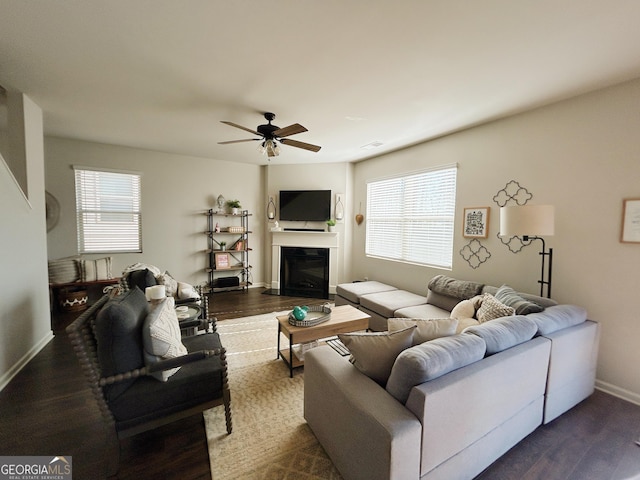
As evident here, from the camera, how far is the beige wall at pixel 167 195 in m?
4.09

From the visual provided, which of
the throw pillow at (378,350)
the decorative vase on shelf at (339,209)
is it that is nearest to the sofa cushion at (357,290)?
the decorative vase on shelf at (339,209)

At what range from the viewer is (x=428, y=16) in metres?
1.54

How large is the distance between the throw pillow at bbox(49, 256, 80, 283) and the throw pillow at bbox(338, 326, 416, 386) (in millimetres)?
4575

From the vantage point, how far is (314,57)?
1961mm

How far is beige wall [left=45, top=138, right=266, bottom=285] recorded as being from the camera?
4090mm

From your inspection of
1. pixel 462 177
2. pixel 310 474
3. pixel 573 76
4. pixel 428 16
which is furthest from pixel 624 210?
pixel 310 474

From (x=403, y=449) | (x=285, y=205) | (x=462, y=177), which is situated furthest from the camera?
(x=285, y=205)

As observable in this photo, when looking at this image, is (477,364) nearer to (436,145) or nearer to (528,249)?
(528,249)

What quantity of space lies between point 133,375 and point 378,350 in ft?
4.61

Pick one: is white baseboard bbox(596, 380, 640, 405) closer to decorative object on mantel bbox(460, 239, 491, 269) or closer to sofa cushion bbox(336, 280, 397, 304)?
decorative object on mantel bbox(460, 239, 491, 269)

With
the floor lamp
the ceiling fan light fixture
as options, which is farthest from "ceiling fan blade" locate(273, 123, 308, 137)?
the floor lamp

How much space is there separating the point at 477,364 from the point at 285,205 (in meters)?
4.52

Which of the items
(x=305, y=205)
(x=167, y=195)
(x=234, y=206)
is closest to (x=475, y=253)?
(x=305, y=205)

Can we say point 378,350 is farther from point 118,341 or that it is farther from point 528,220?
point 528,220
